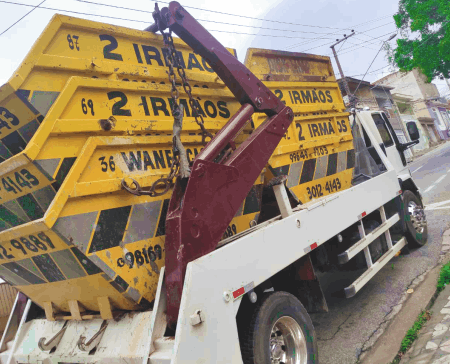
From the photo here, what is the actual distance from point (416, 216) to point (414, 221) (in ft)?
0.37

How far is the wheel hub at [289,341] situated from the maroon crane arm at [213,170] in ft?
2.81

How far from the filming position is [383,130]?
617cm

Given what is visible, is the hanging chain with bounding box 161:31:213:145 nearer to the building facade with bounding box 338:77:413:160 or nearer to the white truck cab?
the white truck cab

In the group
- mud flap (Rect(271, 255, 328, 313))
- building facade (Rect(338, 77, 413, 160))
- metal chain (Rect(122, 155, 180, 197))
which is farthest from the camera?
building facade (Rect(338, 77, 413, 160))

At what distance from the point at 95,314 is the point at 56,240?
829mm

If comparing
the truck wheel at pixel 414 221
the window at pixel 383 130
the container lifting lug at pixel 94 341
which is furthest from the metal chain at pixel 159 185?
the window at pixel 383 130

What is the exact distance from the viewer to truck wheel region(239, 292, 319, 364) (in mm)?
2395

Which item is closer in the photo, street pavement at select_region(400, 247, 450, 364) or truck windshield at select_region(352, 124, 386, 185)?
street pavement at select_region(400, 247, 450, 364)

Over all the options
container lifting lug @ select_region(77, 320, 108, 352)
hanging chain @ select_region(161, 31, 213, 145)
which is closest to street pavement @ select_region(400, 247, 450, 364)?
container lifting lug @ select_region(77, 320, 108, 352)

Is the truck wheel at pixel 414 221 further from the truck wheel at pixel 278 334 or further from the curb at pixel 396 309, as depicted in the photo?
the truck wheel at pixel 278 334

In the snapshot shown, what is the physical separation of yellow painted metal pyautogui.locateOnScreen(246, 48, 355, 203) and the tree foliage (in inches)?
780

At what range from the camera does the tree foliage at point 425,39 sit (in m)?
21.1

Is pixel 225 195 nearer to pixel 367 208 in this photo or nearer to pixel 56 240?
pixel 56 240

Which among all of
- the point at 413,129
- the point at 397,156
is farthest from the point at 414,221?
the point at 413,129
